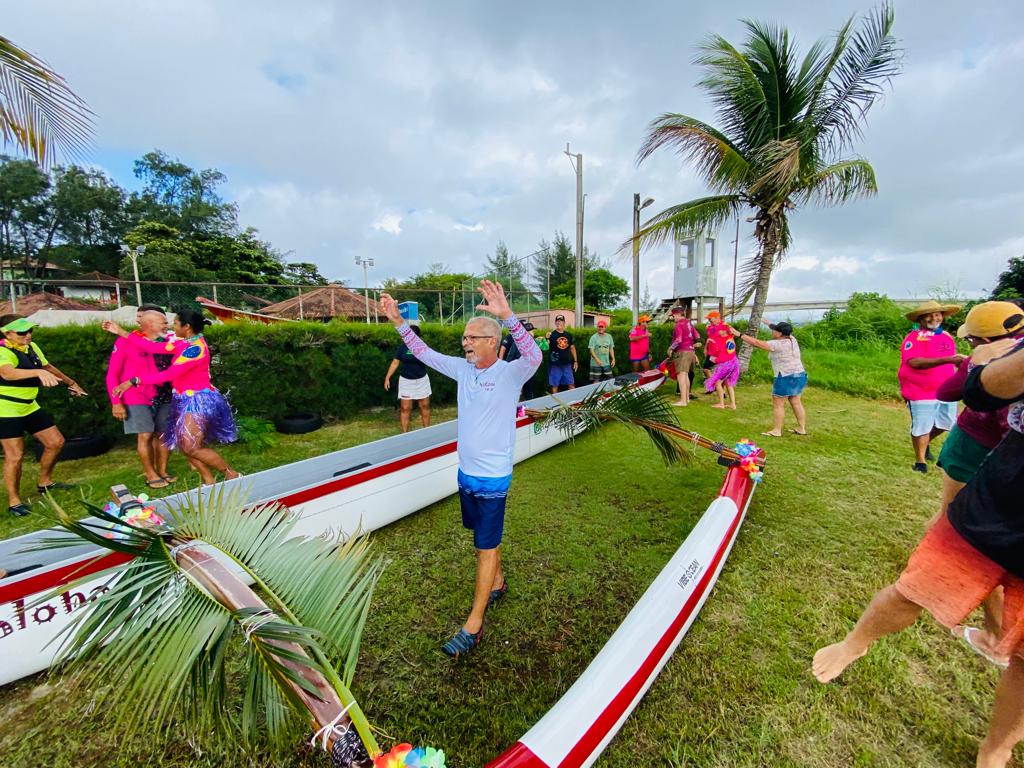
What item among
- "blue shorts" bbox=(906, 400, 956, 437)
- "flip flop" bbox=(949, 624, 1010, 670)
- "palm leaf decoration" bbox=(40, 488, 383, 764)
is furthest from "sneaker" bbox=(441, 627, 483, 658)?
"blue shorts" bbox=(906, 400, 956, 437)

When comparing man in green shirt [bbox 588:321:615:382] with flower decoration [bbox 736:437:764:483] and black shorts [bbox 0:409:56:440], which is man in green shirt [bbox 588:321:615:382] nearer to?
flower decoration [bbox 736:437:764:483]

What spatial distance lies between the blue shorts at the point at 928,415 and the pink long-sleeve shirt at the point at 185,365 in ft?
21.7

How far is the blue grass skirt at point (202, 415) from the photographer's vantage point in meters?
3.54

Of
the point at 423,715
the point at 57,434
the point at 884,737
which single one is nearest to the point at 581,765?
the point at 423,715

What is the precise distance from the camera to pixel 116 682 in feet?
2.98

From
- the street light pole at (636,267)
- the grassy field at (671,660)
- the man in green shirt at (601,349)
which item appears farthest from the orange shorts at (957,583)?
the street light pole at (636,267)

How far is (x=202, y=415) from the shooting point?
141 inches

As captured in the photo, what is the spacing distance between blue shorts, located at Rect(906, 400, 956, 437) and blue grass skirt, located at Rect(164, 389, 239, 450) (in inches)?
255

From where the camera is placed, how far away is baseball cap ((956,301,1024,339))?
2.08m

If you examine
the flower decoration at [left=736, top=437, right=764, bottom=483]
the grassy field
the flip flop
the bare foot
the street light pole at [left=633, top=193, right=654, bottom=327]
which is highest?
the street light pole at [left=633, top=193, right=654, bottom=327]

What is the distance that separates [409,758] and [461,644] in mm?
1396

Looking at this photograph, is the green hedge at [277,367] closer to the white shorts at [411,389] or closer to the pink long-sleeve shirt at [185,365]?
the white shorts at [411,389]

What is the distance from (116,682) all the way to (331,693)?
459 mm

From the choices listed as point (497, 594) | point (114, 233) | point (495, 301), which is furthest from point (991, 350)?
point (114, 233)
